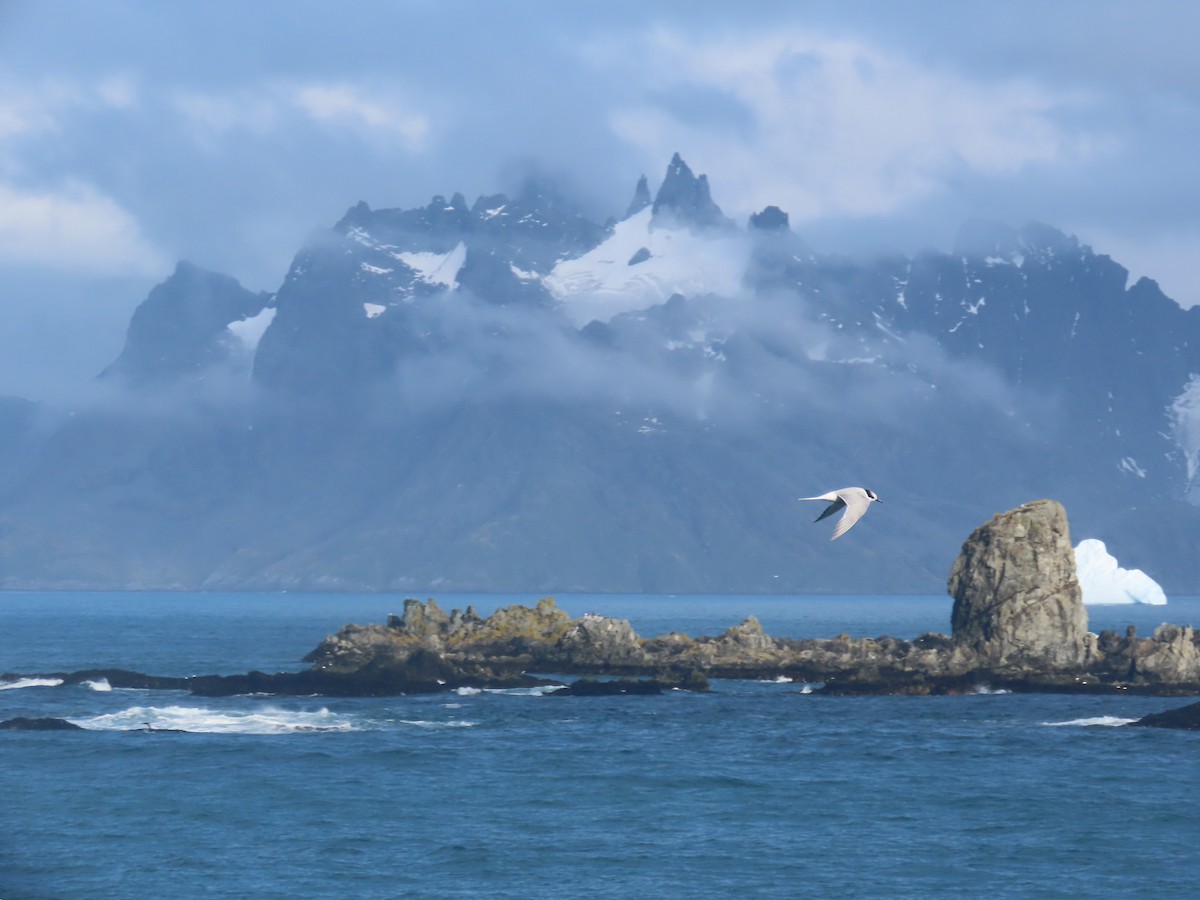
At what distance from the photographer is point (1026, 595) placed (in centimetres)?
10925

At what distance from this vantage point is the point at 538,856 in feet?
186

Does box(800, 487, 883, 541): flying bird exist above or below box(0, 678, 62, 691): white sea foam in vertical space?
above

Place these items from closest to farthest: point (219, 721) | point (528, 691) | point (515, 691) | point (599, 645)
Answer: point (219, 721) → point (528, 691) → point (515, 691) → point (599, 645)

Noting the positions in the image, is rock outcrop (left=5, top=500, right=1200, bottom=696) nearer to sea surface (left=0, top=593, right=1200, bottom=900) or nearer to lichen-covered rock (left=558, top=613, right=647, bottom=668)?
lichen-covered rock (left=558, top=613, right=647, bottom=668)

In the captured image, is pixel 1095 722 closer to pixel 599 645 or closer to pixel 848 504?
pixel 599 645

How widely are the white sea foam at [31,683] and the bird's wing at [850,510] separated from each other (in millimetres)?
71573

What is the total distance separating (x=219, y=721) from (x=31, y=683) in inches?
1037

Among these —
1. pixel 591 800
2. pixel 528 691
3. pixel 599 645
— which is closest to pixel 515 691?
pixel 528 691

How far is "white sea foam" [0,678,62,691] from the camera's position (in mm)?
105375

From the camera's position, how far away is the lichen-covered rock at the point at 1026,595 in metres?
109

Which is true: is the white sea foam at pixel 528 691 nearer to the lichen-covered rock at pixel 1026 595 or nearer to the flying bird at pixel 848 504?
the lichen-covered rock at pixel 1026 595

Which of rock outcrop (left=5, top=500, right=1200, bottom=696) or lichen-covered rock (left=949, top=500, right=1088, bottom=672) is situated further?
lichen-covered rock (left=949, top=500, right=1088, bottom=672)

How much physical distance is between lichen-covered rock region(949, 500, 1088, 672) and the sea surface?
1232cm

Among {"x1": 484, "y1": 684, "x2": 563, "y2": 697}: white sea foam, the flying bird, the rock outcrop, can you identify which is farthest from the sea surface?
the flying bird
